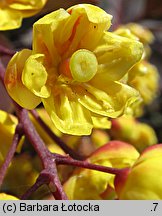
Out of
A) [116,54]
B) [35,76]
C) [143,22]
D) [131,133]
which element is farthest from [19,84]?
[143,22]

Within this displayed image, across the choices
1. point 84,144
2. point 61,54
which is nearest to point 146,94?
point 84,144

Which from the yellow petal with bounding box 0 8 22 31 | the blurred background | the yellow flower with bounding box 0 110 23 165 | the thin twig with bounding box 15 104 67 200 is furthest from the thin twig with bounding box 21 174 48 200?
the blurred background

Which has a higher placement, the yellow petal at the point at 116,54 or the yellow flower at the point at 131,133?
the yellow petal at the point at 116,54

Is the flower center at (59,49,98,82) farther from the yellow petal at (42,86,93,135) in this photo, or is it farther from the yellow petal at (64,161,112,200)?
the yellow petal at (64,161,112,200)

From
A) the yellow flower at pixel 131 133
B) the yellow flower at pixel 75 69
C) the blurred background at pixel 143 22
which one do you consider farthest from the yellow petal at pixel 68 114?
the blurred background at pixel 143 22

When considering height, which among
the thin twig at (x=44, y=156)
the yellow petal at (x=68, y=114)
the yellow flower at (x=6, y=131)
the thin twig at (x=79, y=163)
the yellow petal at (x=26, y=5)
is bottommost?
the yellow flower at (x=6, y=131)

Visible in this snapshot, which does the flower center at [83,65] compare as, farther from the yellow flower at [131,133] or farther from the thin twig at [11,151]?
the yellow flower at [131,133]

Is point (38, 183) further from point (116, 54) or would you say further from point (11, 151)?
point (116, 54)
